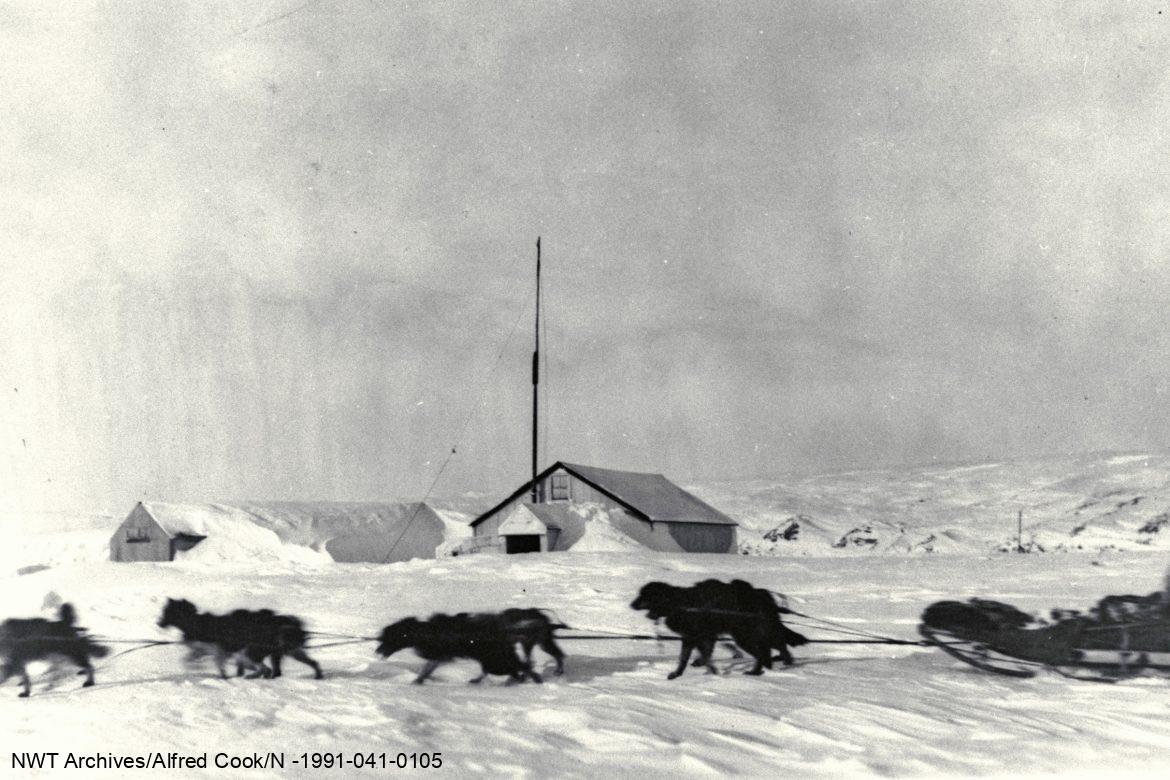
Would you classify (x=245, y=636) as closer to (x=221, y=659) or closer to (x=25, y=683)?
(x=221, y=659)

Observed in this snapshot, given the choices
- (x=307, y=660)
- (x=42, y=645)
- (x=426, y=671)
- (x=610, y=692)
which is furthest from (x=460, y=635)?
(x=42, y=645)

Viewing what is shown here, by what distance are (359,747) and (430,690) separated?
70.8 inches

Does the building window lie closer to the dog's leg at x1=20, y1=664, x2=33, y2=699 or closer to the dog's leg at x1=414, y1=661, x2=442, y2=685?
the dog's leg at x1=414, y1=661, x2=442, y2=685

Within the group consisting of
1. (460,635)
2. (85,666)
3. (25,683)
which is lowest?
(25,683)

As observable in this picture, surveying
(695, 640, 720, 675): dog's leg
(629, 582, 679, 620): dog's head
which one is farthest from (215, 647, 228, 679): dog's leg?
(695, 640, 720, 675): dog's leg

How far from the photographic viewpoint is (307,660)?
8.59m

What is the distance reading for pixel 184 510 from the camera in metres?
26.1

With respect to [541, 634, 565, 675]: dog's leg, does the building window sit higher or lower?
higher

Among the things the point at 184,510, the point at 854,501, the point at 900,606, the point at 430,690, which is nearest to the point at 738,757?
the point at 430,690

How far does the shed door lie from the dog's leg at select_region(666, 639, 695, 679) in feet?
41.5

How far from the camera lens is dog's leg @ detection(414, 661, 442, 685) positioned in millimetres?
8242

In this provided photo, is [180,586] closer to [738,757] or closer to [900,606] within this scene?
[738,757]

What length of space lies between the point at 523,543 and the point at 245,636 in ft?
42.3

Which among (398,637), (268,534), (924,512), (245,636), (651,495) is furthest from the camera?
(924,512)
